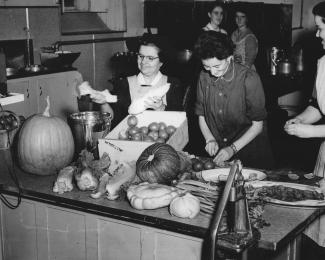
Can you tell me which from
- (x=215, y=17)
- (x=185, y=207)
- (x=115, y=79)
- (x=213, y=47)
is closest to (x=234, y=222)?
(x=185, y=207)

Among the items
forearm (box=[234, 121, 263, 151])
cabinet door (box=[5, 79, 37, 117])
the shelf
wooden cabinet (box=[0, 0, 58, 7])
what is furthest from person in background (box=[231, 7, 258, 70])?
the shelf

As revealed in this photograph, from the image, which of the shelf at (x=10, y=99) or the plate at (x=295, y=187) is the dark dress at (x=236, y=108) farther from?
the shelf at (x=10, y=99)

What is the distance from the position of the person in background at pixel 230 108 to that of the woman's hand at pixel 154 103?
1.06 ft

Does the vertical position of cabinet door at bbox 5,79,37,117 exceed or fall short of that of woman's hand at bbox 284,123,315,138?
it falls short

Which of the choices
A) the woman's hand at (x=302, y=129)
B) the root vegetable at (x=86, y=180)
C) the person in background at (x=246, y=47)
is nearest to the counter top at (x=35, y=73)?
the person in background at (x=246, y=47)

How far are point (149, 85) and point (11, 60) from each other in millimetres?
4421

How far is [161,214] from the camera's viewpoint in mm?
2291

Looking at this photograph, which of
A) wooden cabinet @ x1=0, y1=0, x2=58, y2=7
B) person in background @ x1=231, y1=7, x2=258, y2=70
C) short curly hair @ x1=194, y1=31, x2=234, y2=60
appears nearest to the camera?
short curly hair @ x1=194, y1=31, x2=234, y2=60

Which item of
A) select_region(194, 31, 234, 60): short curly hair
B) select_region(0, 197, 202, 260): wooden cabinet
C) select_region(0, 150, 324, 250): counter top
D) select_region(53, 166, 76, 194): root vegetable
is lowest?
select_region(0, 197, 202, 260): wooden cabinet

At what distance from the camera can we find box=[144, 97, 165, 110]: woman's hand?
11.0 feet

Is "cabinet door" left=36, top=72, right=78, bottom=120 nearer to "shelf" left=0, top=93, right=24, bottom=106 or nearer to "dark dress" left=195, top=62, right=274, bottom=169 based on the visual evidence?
"shelf" left=0, top=93, right=24, bottom=106

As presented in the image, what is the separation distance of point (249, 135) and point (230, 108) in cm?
26

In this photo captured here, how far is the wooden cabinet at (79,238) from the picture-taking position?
2305mm

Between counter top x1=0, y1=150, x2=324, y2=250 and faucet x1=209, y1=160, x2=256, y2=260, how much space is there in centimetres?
8
